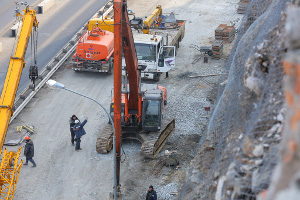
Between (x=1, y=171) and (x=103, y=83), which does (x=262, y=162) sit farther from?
(x=103, y=83)

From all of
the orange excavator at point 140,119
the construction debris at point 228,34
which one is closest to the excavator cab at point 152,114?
the orange excavator at point 140,119

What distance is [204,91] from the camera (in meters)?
26.9

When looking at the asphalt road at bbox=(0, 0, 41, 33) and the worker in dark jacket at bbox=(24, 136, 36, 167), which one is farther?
the asphalt road at bbox=(0, 0, 41, 33)

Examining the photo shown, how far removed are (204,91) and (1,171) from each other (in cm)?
1297

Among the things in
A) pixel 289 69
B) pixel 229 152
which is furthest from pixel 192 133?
pixel 289 69

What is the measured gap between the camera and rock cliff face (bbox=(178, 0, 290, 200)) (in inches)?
379

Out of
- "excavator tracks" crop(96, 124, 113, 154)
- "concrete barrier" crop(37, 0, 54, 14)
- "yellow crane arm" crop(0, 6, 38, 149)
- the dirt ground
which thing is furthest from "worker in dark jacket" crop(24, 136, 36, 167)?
"concrete barrier" crop(37, 0, 54, 14)

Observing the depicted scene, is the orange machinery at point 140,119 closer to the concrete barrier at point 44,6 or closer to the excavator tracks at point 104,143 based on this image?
the excavator tracks at point 104,143

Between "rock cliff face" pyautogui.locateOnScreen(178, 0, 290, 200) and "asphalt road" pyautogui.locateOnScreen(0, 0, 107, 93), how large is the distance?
15.3 m

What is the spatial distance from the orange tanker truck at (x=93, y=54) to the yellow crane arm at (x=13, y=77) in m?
8.63

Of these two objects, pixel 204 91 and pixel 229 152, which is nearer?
pixel 229 152

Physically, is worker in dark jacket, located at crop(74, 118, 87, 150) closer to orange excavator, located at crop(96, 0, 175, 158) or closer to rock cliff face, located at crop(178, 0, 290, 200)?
orange excavator, located at crop(96, 0, 175, 158)

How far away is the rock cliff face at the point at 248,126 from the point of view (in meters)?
9.62

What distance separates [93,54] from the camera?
27984 millimetres
